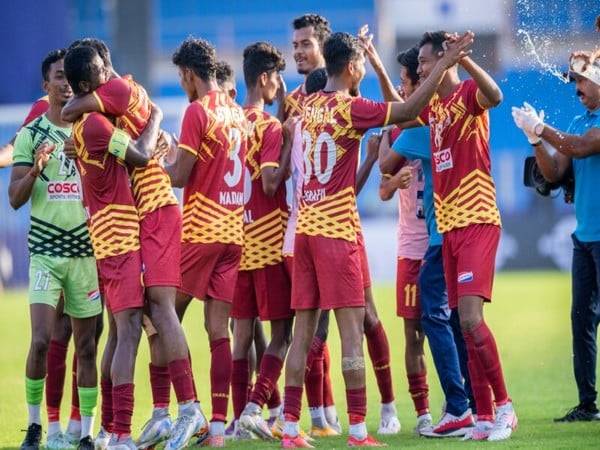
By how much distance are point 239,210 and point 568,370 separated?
5.59 metres

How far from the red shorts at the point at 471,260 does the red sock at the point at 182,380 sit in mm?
1876

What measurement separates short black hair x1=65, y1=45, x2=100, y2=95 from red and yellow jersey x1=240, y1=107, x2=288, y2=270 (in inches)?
64.5

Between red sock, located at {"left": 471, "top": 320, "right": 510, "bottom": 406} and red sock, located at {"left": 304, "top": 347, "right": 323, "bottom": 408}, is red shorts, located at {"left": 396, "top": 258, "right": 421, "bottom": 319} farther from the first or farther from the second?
red sock, located at {"left": 471, "top": 320, "right": 510, "bottom": 406}

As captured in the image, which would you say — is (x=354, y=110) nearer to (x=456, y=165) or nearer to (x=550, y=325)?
(x=456, y=165)

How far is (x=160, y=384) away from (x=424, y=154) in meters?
2.49

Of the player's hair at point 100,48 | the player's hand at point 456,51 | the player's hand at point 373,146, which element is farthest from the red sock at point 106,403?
the player's hand at point 456,51

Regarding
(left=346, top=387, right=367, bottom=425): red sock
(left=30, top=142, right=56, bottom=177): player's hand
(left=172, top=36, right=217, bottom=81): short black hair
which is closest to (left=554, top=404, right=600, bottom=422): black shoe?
(left=346, top=387, right=367, bottom=425): red sock

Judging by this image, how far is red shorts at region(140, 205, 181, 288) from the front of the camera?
28.3ft

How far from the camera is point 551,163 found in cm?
980

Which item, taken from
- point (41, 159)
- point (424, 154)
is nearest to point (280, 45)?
point (424, 154)

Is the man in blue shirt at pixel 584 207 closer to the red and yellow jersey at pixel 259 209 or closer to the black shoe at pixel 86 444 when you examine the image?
the red and yellow jersey at pixel 259 209

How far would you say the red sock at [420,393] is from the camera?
9.79 meters

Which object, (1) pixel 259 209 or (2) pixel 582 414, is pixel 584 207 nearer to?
(2) pixel 582 414

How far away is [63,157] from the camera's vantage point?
31.5 feet
